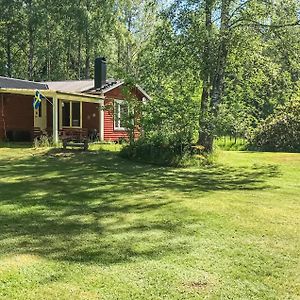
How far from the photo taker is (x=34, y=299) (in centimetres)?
332

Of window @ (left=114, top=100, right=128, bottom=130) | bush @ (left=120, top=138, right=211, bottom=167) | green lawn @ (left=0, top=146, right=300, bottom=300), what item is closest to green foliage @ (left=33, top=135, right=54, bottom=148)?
window @ (left=114, top=100, right=128, bottom=130)

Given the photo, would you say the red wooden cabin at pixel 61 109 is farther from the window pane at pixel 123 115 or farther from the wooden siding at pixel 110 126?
→ the window pane at pixel 123 115

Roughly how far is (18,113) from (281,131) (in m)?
12.4

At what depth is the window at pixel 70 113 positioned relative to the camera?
20.6 m

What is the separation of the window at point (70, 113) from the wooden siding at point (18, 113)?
5.35 feet

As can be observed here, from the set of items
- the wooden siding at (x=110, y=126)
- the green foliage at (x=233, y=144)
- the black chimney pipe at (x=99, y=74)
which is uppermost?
the black chimney pipe at (x=99, y=74)

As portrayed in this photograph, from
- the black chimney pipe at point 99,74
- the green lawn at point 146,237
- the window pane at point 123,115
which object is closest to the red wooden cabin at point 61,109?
the black chimney pipe at point 99,74

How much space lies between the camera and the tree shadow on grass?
4.65 m

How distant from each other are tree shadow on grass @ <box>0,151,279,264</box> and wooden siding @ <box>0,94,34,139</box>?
693cm

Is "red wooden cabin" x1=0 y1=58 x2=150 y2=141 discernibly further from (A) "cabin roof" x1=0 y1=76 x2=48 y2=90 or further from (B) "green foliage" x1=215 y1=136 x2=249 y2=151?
(B) "green foliage" x1=215 y1=136 x2=249 y2=151

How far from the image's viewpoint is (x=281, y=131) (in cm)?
2125

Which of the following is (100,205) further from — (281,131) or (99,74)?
(281,131)

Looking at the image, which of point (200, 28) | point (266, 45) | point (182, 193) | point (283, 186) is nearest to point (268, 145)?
point (266, 45)

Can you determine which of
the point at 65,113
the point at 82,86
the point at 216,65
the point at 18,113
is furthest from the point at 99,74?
the point at 216,65
